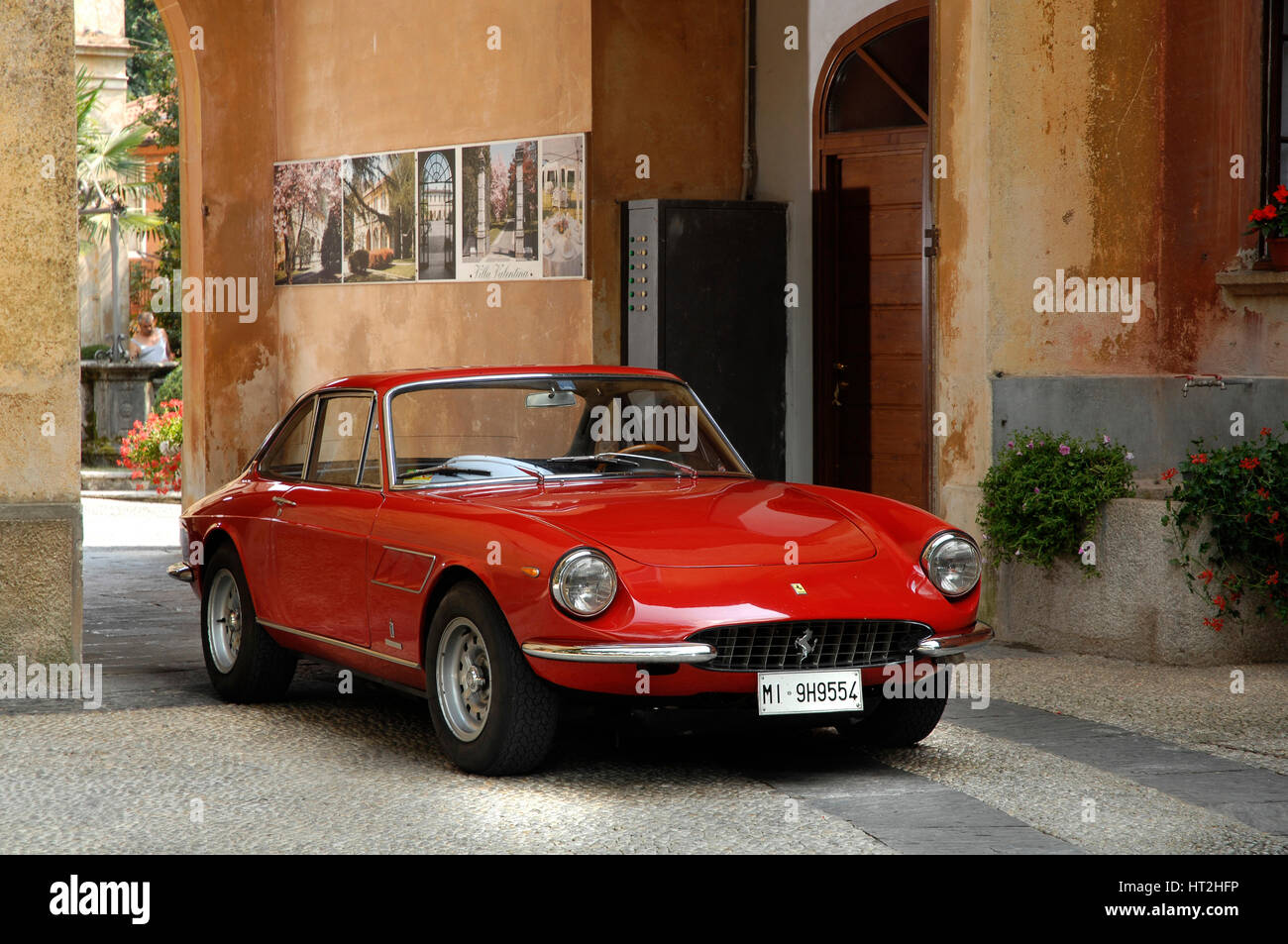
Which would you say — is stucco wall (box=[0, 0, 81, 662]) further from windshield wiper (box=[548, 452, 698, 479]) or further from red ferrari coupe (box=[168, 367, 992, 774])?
windshield wiper (box=[548, 452, 698, 479])

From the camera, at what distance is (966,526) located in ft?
29.5

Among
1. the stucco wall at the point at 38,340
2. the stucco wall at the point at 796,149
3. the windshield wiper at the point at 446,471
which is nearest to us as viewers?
the windshield wiper at the point at 446,471

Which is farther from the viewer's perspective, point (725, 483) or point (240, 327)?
point (240, 327)

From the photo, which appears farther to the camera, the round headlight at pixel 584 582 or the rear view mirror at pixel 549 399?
the rear view mirror at pixel 549 399

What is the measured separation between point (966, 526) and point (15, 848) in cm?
574

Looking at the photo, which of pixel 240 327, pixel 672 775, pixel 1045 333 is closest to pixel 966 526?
pixel 1045 333

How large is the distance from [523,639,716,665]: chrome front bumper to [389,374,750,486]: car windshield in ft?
4.11

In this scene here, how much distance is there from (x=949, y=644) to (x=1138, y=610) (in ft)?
9.67

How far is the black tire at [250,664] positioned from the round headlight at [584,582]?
2210mm

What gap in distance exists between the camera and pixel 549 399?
6.34 metres

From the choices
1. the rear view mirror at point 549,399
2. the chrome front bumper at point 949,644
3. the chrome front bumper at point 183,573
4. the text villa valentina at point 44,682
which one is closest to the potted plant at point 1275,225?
the chrome front bumper at point 949,644

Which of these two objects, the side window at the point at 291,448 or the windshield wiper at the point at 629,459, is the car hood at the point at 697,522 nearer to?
the windshield wiper at the point at 629,459

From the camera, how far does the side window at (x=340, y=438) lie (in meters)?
6.39

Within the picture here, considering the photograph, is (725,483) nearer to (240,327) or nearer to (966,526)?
(966,526)
